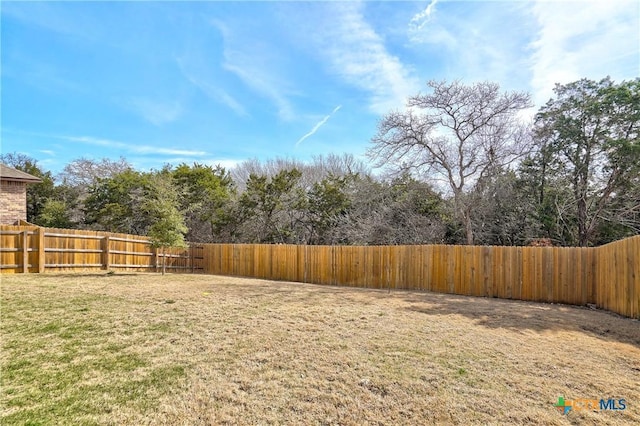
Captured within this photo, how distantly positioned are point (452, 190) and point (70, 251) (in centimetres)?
1360

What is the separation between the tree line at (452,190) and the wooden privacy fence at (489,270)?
13.4 ft

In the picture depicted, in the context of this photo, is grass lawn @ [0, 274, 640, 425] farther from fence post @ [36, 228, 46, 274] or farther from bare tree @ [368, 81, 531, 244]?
bare tree @ [368, 81, 531, 244]

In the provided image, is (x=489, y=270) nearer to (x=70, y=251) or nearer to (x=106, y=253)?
(x=106, y=253)

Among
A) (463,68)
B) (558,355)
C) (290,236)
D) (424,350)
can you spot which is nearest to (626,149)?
(463,68)

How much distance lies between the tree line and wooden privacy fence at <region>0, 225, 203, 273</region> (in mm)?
1559

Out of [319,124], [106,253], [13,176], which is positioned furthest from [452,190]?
[13,176]

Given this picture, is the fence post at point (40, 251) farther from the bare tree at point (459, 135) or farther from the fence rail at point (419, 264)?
the bare tree at point (459, 135)

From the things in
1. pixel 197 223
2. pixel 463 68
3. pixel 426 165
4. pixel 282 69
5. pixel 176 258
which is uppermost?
pixel 463 68

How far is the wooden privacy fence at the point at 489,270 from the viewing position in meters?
6.61

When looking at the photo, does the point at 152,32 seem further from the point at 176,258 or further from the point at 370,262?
the point at 176,258

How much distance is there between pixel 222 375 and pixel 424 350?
2.15 metres

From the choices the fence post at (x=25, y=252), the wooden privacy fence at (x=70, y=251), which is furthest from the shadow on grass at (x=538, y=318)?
the fence post at (x=25, y=252)

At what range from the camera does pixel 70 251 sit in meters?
10.0

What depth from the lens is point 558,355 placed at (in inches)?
151
